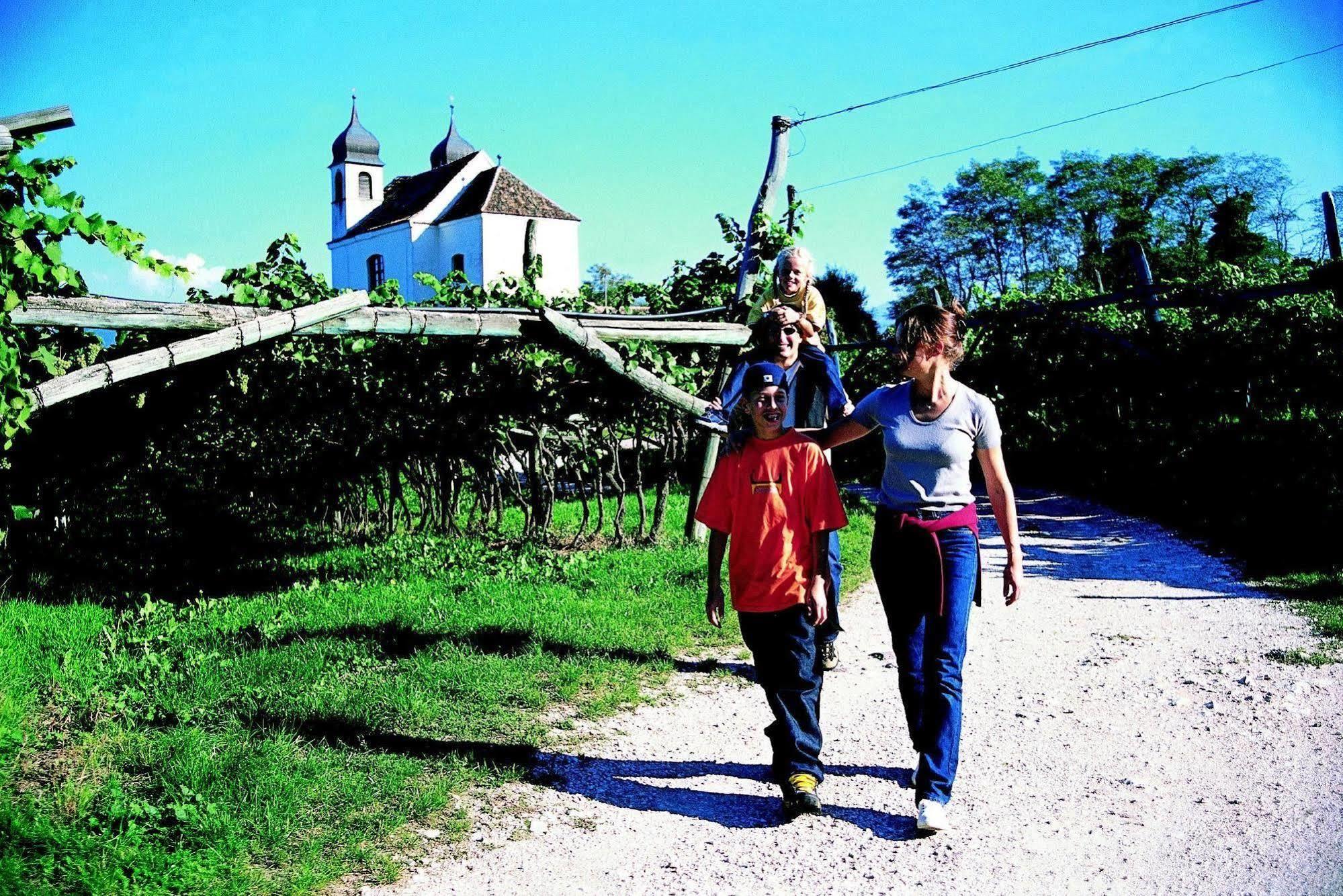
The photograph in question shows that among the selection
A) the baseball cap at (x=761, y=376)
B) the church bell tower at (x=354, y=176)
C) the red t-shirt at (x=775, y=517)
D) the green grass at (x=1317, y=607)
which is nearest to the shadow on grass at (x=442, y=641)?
the red t-shirt at (x=775, y=517)

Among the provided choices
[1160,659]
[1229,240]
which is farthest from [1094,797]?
[1229,240]

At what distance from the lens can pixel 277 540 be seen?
416 inches

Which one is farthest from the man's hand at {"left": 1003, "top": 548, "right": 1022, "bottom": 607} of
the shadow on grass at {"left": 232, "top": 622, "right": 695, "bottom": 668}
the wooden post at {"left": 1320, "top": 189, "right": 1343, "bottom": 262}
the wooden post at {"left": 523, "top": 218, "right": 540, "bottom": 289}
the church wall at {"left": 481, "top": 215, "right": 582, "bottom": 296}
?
the church wall at {"left": 481, "top": 215, "right": 582, "bottom": 296}

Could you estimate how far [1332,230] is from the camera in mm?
10891

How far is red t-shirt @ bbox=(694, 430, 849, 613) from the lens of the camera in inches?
157

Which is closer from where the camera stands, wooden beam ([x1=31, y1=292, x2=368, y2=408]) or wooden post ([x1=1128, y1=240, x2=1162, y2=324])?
wooden beam ([x1=31, y1=292, x2=368, y2=408])

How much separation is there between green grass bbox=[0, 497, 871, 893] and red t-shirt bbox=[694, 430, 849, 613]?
55.6 inches

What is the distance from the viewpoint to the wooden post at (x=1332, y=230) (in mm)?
10852

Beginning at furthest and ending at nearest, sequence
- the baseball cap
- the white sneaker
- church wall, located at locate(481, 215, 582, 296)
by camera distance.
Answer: church wall, located at locate(481, 215, 582, 296)
the baseball cap
the white sneaker

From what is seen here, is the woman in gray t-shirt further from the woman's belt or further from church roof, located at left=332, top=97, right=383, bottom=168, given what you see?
church roof, located at left=332, top=97, right=383, bottom=168

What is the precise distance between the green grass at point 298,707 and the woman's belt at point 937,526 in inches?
76.9

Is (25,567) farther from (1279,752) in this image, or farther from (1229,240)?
(1229,240)

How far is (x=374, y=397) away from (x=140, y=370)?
373cm

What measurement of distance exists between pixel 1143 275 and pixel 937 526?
1096cm
